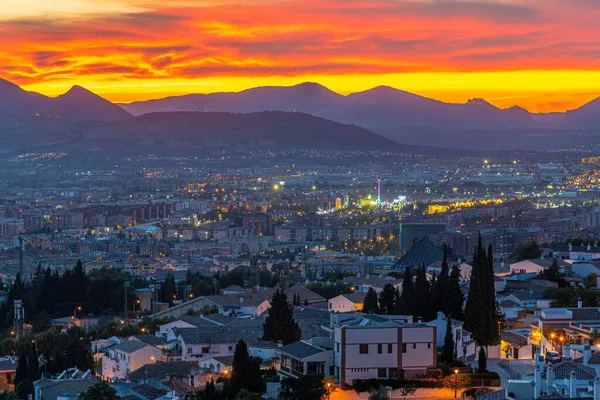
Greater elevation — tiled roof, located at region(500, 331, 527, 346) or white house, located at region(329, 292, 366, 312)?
tiled roof, located at region(500, 331, 527, 346)

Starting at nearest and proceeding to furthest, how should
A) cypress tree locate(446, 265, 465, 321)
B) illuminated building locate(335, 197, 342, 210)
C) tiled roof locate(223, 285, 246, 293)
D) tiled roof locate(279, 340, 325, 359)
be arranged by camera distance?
tiled roof locate(279, 340, 325, 359), cypress tree locate(446, 265, 465, 321), tiled roof locate(223, 285, 246, 293), illuminated building locate(335, 197, 342, 210)

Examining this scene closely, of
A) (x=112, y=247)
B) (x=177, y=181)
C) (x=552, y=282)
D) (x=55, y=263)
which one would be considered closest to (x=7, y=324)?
(x=552, y=282)

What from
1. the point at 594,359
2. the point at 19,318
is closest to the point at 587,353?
the point at 594,359

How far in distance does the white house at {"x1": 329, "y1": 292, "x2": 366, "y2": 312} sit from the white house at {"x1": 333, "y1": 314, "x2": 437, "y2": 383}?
11.2 m

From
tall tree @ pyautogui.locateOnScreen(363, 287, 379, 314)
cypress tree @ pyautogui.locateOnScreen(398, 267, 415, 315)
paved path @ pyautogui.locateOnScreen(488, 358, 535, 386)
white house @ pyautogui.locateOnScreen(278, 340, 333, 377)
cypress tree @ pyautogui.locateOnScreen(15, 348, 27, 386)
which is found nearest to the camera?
white house @ pyautogui.locateOnScreen(278, 340, 333, 377)

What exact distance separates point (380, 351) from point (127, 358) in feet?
23.0

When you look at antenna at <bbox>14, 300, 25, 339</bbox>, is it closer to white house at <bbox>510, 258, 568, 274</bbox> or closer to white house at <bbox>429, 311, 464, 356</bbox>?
white house at <bbox>510, 258, 568, 274</bbox>

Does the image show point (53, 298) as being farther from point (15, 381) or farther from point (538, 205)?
point (538, 205)

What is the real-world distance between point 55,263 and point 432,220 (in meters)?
25.1

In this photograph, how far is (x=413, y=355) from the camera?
2283 centimetres

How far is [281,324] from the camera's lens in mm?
27078

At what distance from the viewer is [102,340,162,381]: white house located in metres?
28.1

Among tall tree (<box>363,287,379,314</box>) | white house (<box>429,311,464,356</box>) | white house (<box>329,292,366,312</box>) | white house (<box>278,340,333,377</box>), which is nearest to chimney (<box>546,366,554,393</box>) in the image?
white house (<box>278,340,333,377</box>)

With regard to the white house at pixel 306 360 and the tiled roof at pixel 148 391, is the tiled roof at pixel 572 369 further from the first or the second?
the tiled roof at pixel 148 391
